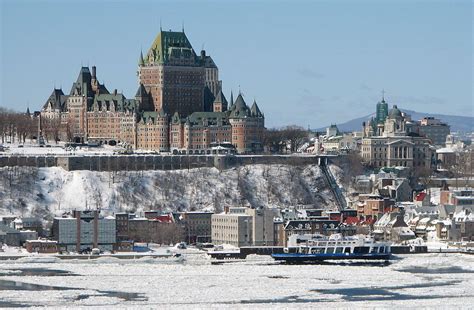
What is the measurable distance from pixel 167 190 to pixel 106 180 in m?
5.51

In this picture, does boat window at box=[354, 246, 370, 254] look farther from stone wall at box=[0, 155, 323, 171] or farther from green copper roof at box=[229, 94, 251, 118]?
green copper roof at box=[229, 94, 251, 118]

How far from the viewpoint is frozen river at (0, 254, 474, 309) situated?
87.6 meters

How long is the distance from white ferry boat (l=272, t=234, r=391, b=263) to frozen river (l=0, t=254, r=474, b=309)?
5.18ft

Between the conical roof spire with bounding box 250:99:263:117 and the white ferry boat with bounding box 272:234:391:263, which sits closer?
the white ferry boat with bounding box 272:234:391:263

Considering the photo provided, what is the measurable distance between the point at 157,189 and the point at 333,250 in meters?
37.6

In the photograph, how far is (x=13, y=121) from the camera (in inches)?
6905

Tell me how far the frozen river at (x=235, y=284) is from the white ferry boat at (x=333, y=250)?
1578mm

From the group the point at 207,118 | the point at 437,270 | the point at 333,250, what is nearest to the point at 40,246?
the point at 333,250

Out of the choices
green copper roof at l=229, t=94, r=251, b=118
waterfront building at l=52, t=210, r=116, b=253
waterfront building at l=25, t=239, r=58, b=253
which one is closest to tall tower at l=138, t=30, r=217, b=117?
green copper roof at l=229, t=94, r=251, b=118

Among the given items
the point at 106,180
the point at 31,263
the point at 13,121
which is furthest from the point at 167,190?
the point at 31,263

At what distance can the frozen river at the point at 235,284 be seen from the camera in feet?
287

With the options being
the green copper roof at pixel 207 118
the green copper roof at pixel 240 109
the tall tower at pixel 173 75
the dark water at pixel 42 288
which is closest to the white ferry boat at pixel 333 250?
the dark water at pixel 42 288

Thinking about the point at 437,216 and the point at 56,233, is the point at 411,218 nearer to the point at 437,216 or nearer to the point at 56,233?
the point at 437,216

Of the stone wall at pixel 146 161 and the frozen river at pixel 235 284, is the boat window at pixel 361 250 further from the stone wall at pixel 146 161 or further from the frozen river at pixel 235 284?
the stone wall at pixel 146 161
